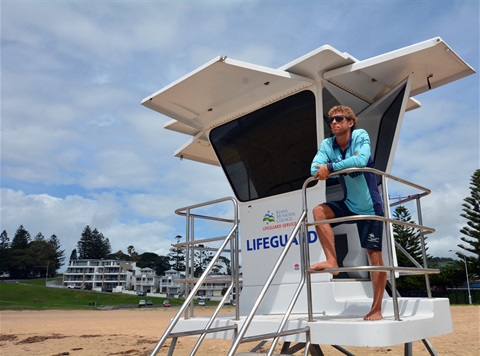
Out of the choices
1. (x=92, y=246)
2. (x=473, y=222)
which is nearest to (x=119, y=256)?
(x=92, y=246)

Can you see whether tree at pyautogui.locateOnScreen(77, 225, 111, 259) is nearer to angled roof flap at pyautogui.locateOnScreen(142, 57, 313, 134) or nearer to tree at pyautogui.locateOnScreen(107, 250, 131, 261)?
tree at pyautogui.locateOnScreen(107, 250, 131, 261)

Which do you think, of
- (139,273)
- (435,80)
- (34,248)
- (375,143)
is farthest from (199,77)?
(34,248)

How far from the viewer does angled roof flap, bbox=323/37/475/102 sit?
16.7 feet

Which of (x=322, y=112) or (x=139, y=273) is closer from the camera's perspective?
(x=322, y=112)

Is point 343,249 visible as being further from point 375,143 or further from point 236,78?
point 236,78

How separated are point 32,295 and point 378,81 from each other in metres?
85.7

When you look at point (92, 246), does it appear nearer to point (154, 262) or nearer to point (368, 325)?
point (154, 262)

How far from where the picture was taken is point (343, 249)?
5.36 meters

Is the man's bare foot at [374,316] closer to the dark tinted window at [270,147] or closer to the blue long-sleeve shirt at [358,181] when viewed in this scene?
the blue long-sleeve shirt at [358,181]

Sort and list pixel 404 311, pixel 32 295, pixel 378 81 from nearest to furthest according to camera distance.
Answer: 1. pixel 404 311
2. pixel 378 81
3. pixel 32 295

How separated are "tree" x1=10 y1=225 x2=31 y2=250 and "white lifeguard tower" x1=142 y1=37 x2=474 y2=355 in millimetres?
144614

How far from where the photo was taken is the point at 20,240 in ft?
442

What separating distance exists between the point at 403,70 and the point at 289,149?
1.71m

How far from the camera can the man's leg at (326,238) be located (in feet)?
12.5
